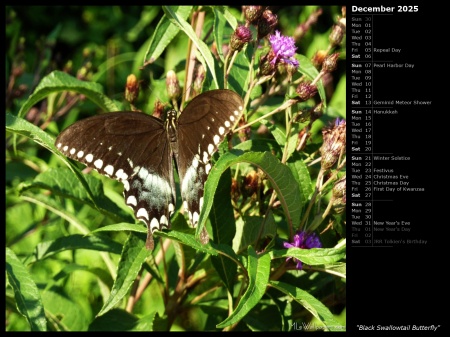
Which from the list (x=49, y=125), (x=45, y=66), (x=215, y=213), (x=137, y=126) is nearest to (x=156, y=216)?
(x=215, y=213)

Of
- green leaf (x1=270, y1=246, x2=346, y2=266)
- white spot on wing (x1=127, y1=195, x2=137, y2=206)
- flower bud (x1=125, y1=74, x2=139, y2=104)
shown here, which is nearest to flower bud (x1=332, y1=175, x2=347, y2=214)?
green leaf (x1=270, y1=246, x2=346, y2=266)

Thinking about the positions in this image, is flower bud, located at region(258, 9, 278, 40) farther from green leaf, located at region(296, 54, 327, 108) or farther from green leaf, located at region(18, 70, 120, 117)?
green leaf, located at region(18, 70, 120, 117)

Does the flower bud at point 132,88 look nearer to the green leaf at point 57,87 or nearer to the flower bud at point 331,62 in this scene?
the green leaf at point 57,87

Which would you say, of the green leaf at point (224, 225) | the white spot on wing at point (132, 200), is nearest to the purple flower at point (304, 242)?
the green leaf at point (224, 225)

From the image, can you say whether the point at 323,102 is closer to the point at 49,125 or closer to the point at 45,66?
the point at 49,125
